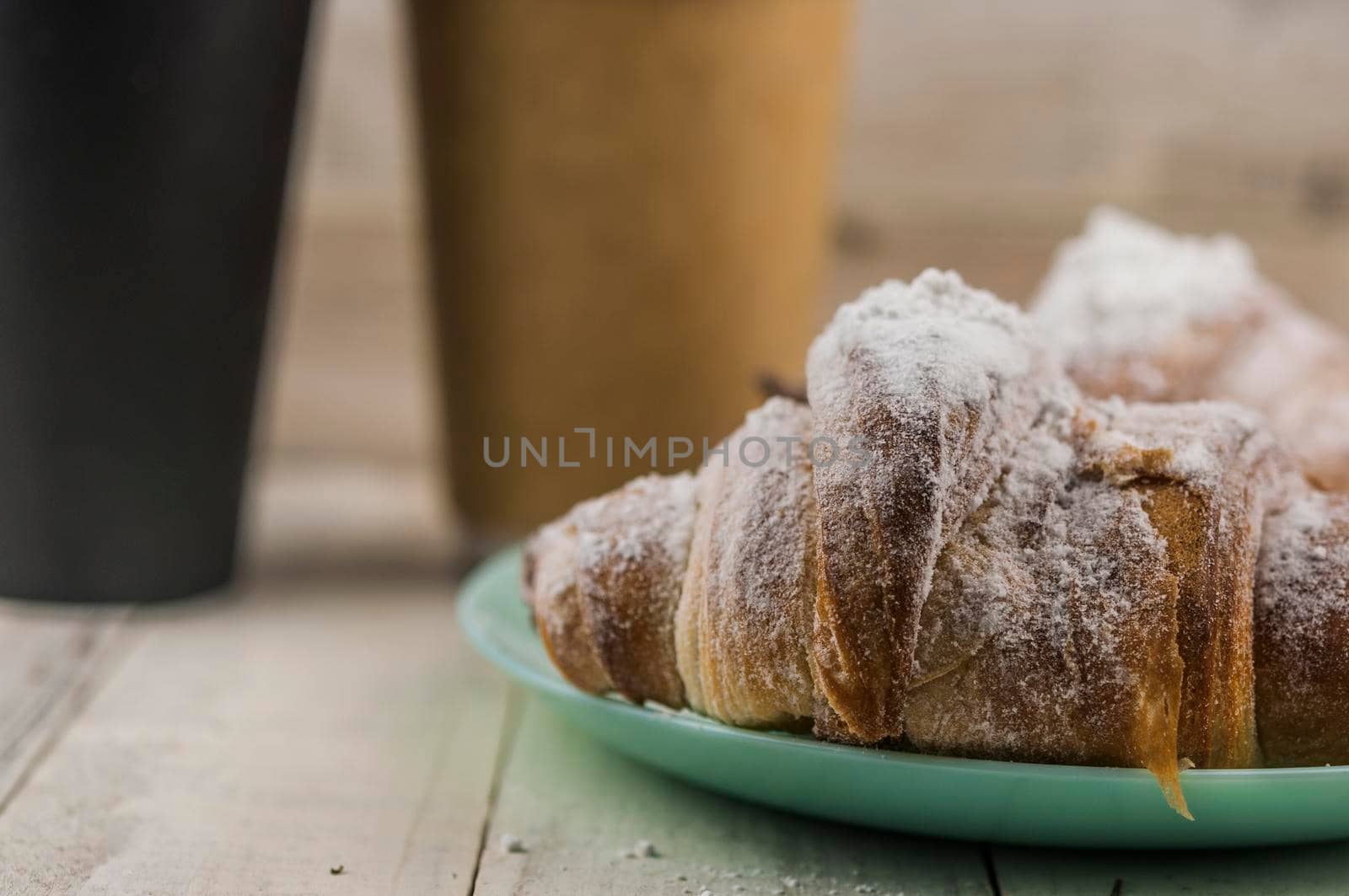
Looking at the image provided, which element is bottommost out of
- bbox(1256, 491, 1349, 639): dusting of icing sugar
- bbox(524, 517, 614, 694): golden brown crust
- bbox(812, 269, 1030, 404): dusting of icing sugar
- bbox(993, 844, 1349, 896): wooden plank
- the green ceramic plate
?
bbox(993, 844, 1349, 896): wooden plank

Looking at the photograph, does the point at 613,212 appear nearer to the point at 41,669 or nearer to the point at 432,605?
the point at 432,605

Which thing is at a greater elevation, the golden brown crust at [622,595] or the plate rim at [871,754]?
the golden brown crust at [622,595]

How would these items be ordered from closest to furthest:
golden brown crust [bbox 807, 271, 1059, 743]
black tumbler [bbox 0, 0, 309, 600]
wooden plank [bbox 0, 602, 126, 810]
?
golden brown crust [bbox 807, 271, 1059, 743]
wooden plank [bbox 0, 602, 126, 810]
black tumbler [bbox 0, 0, 309, 600]

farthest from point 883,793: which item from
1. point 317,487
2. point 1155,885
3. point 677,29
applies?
point 317,487

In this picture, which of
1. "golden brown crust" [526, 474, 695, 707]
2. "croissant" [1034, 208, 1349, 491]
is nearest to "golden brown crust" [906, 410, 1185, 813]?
"golden brown crust" [526, 474, 695, 707]

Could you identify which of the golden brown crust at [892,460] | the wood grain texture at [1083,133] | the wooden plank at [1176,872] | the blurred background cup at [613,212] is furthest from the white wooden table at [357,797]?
the wood grain texture at [1083,133]

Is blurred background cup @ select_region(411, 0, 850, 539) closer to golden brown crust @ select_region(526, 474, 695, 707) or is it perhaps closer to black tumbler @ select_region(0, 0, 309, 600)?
black tumbler @ select_region(0, 0, 309, 600)

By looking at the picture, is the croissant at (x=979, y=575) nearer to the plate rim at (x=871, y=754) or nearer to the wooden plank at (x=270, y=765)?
the plate rim at (x=871, y=754)
